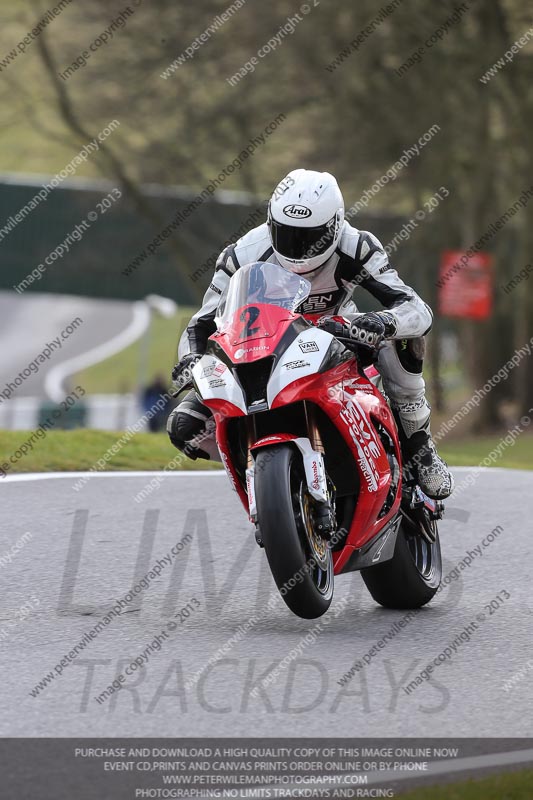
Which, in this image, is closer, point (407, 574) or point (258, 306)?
point (258, 306)

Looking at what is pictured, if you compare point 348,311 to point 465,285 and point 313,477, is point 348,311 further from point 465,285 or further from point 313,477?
point 465,285

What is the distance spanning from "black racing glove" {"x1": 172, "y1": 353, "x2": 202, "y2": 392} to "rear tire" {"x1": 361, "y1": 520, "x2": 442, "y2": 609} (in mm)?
1206

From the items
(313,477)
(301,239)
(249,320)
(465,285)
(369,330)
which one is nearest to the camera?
(313,477)

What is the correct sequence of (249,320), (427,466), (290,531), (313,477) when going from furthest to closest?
(427,466) → (249,320) → (313,477) → (290,531)

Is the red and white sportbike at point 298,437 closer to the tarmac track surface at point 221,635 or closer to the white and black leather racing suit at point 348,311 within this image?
the white and black leather racing suit at point 348,311

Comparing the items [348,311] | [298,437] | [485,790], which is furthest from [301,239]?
[485,790]

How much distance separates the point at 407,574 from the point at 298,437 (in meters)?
1.08

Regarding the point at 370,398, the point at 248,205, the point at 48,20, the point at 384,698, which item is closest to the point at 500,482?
the point at 370,398

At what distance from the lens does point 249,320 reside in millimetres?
5598

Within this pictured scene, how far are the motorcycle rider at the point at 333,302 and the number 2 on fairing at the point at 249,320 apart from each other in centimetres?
30

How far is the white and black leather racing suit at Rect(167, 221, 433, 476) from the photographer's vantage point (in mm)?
5934

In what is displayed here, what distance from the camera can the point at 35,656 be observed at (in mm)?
5234

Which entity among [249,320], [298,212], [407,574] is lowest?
[407,574]

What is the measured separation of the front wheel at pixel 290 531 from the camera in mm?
5223
